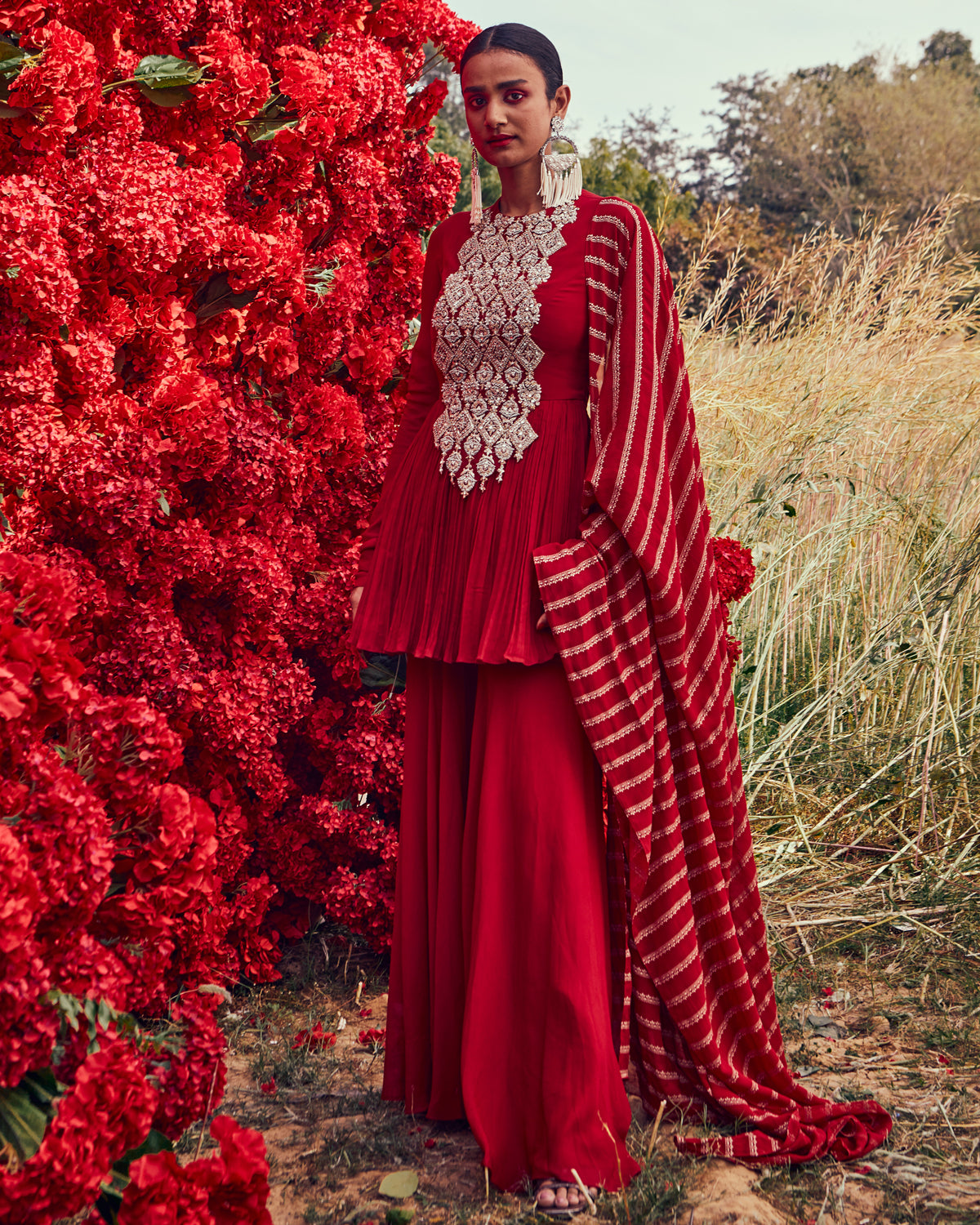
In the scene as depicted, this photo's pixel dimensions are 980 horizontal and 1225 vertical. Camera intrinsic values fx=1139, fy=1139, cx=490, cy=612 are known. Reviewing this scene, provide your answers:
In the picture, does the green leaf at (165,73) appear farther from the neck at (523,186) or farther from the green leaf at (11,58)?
the neck at (523,186)

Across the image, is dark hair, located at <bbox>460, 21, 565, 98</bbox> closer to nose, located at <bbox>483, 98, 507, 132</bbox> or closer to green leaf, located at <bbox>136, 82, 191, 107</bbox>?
nose, located at <bbox>483, 98, 507, 132</bbox>

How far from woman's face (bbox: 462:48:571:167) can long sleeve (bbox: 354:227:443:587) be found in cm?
28

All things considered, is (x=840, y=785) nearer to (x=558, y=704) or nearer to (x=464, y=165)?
(x=558, y=704)

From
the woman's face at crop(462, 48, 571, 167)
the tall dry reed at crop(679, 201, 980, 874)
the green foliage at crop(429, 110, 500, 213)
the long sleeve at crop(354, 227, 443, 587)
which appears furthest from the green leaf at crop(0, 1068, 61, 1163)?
the green foliage at crop(429, 110, 500, 213)

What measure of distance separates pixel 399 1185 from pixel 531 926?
52 cm

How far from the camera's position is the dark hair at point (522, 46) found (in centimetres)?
197

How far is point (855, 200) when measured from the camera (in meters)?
22.8

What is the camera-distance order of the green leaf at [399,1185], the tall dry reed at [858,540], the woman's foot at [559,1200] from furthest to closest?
the tall dry reed at [858,540] < the green leaf at [399,1185] < the woman's foot at [559,1200]

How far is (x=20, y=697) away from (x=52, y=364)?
3.60ft

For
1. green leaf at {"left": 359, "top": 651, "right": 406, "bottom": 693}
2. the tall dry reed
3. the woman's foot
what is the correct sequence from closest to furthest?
1. the woman's foot
2. green leaf at {"left": 359, "top": 651, "right": 406, "bottom": 693}
3. the tall dry reed

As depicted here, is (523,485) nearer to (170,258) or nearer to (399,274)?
(170,258)

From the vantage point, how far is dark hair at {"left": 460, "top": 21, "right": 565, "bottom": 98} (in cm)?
197

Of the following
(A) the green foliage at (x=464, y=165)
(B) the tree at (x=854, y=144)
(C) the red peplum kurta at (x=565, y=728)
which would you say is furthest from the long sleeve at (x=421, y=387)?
(B) the tree at (x=854, y=144)

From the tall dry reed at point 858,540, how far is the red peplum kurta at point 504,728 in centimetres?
172
